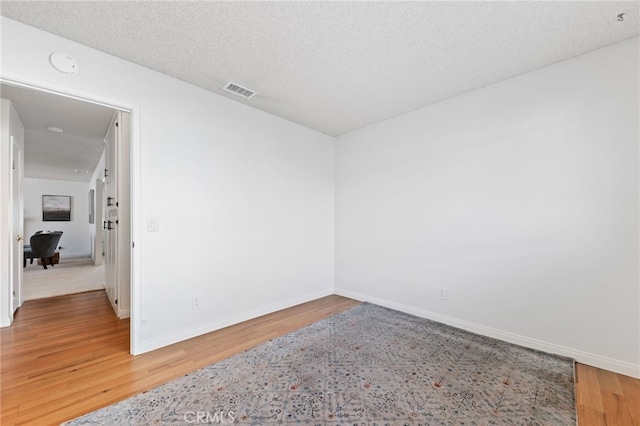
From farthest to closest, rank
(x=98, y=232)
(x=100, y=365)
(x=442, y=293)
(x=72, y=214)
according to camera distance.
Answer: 1. (x=72, y=214)
2. (x=98, y=232)
3. (x=442, y=293)
4. (x=100, y=365)

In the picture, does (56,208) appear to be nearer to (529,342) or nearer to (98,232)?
(98,232)

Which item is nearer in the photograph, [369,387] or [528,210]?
[369,387]

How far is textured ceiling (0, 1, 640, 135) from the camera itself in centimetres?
176

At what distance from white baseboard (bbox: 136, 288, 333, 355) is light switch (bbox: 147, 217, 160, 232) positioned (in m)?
1.01

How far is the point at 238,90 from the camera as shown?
9.30 feet

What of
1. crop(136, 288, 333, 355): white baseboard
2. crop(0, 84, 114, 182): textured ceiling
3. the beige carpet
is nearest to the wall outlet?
crop(136, 288, 333, 355): white baseboard

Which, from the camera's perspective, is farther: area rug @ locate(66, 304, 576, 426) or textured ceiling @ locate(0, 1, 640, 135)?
textured ceiling @ locate(0, 1, 640, 135)

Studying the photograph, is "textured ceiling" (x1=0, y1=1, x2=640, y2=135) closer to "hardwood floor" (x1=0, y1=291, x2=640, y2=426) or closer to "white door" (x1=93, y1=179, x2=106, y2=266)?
"hardwood floor" (x1=0, y1=291, x2=640, y2=426)

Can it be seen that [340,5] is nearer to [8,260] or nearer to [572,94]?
[572,94]

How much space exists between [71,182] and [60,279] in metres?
5.24

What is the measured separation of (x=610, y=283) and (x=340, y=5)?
2909 mm

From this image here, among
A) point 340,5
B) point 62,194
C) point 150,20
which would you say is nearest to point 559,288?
point 340,5

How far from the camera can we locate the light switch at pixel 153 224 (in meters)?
2.44

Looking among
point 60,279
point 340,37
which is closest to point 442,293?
point 340,37
